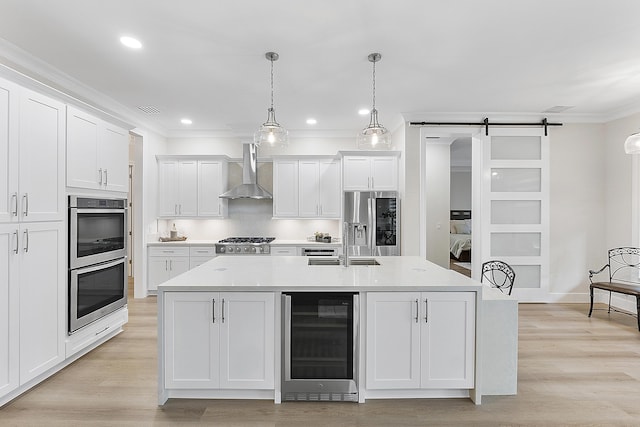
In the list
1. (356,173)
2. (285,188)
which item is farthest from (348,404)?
(285,188)

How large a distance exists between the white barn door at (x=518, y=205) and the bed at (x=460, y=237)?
3827mm

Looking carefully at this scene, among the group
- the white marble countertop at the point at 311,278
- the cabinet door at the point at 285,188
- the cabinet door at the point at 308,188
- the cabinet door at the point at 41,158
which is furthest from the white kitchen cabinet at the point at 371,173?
the cabinet door at the point at 41,158

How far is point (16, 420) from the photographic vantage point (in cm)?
228

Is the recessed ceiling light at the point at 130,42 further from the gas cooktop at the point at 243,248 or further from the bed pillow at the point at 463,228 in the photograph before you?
the bed pillow at the point at 463,228

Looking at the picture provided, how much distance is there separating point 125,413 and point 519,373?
3.01 meters

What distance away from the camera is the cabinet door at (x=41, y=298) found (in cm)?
254

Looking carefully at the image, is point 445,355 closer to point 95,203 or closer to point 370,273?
point 370,273

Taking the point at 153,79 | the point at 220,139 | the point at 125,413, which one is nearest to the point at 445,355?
the point at 125,413

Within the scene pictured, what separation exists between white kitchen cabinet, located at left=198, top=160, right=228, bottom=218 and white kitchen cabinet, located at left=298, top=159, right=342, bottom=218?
4.30 ft

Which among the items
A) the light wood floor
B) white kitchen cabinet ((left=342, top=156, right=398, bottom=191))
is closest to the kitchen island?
the light wood floor

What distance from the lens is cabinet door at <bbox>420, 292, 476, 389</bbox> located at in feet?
8.14

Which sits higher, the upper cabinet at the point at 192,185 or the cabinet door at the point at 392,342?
the upper cabinet at the point at 192,185

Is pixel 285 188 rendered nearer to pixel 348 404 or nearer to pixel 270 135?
pixel 270 135

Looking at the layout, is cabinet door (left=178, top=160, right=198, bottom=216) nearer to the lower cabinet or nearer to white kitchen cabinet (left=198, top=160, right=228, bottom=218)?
white kitchen cabinet (left=198, top=160, right=228, bottom=218)
